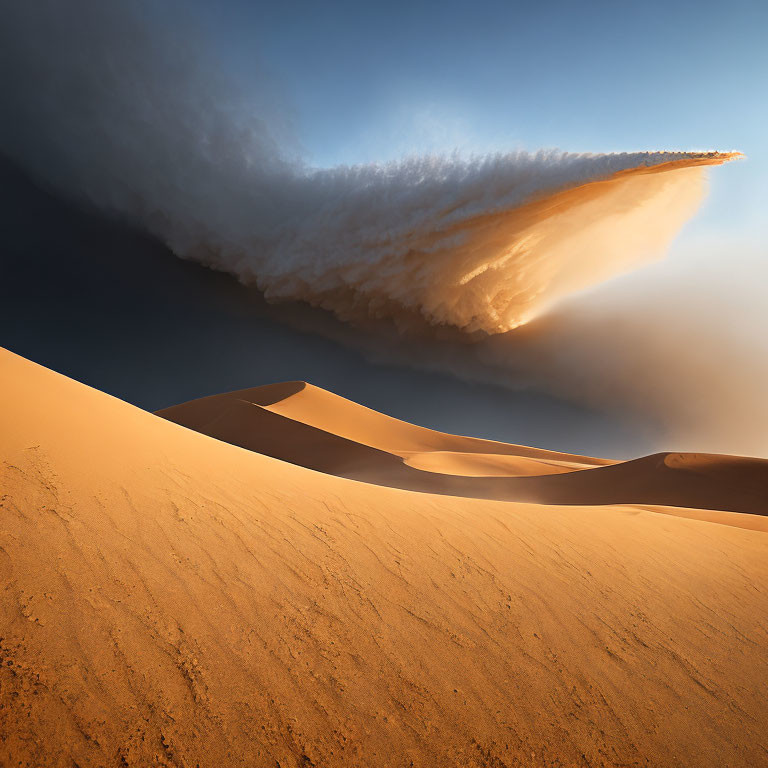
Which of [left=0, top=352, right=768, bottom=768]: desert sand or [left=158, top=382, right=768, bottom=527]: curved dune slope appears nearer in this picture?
[left=0, top=352, right=768, bottom=768]: desert sand

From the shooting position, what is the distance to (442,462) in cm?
1390

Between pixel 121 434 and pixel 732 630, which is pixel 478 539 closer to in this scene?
pixel 732 630

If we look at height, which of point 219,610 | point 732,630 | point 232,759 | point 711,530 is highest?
point 711,530

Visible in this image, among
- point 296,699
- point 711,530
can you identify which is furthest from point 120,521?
point 711,530

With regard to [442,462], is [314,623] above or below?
below

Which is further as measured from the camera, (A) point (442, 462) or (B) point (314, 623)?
(A) point (442, 462)

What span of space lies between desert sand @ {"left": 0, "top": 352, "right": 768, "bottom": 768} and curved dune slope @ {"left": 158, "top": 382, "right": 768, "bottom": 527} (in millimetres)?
4839

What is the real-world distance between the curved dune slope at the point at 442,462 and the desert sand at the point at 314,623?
4839 millimetres

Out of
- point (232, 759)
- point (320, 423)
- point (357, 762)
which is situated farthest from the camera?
point (320, 423)

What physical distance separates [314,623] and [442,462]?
11916 mm

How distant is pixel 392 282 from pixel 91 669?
66.1 feet

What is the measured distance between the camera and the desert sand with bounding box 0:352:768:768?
5.54ft

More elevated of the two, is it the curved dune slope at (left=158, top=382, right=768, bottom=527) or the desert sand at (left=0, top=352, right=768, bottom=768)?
the curved dune slope at (left=158, top=382, right=768, bottom=527)

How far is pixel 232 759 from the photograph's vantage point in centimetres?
160
